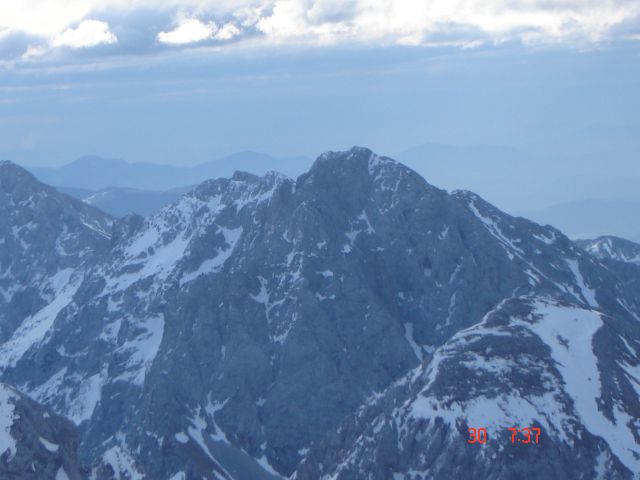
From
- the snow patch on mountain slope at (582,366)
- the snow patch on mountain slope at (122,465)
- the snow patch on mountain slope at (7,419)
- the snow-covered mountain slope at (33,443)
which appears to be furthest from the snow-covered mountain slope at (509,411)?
the snow patch on mountain slope at (7,419)

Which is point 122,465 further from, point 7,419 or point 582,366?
point 582,366

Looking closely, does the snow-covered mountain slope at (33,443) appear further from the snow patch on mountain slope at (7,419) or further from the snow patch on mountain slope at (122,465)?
the snow patch on mountain slope at (122,465)

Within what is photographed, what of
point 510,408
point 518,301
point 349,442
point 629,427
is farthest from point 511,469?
point 518,301

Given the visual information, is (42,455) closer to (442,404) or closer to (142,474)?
(142,474)
